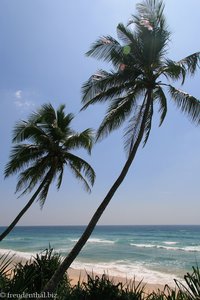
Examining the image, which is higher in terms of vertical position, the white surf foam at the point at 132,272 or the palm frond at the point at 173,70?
the palm frond at the point at 173,70

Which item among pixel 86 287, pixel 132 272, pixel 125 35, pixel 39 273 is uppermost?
pixel 125 35

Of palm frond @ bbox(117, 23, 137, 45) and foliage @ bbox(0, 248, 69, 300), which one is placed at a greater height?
palm frond @ bbox(117, 23, 137, 45)

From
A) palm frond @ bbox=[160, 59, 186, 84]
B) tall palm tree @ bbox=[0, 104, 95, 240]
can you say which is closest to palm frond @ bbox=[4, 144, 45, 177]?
tall palm tree @ bbox=[0, 104, 95, 240]

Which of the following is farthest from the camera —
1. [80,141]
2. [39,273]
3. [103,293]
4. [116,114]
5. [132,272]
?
[132,272]

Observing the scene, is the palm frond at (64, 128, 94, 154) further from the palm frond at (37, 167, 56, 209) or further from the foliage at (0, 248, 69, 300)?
the foliage at (0, 248, 69, 300)

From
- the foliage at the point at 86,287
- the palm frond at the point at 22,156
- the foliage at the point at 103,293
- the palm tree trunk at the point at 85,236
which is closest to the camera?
the foliage at the point at 86,287

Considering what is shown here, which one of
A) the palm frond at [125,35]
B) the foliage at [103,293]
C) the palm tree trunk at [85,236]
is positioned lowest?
Answer: the foliage at [103,293]

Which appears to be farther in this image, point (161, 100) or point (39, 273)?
point (161, 100)

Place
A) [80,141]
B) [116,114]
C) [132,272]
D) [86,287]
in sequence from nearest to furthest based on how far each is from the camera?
[86,287] < [116,114] < [80,141] < [132,272]

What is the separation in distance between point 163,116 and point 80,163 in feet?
17.9

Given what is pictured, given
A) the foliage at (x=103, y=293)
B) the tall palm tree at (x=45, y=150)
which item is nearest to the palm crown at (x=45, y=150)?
the tall palm tree at (x=45, y=150)

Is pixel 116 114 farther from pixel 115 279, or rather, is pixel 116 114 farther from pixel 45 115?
pixel 115 279

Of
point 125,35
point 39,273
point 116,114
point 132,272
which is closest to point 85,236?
point 39,273

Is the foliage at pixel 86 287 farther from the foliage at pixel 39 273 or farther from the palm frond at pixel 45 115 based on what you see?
the palm frond at pixel 45 115
